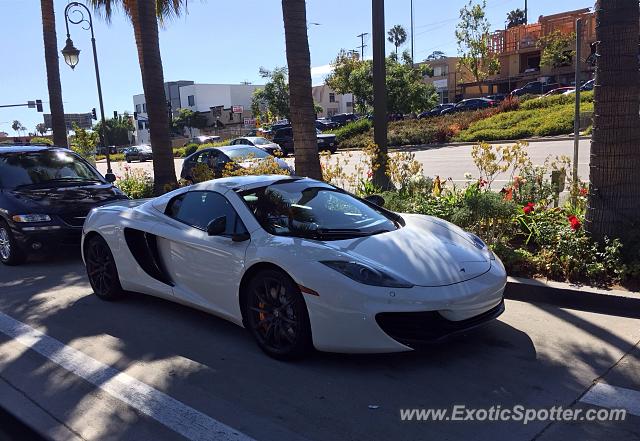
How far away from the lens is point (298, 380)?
12.5ft

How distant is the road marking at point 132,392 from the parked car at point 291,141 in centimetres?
2561

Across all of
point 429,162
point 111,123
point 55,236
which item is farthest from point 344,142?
point 111,123

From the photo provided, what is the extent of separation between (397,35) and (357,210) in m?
113

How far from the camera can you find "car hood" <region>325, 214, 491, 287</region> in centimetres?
383

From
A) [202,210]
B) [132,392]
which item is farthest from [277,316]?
[202,210]

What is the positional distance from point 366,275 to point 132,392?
177 cm

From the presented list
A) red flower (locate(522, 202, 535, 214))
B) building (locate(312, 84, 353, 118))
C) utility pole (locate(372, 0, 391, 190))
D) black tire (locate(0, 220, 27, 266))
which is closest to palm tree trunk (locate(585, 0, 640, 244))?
red flower (locate(522, 202, 535, 214))

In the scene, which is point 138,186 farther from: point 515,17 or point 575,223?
point 515,17

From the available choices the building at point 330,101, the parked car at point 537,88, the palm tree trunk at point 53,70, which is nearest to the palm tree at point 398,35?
the building at point 330,101

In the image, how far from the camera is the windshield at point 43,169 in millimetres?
8266

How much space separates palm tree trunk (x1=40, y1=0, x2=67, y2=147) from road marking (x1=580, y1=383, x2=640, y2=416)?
16711 millimetres

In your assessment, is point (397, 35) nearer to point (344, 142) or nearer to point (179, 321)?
point (344, 142)

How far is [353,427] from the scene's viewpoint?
10.4 feet

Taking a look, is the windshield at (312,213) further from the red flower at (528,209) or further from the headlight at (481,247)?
the red flower at (528,209)
